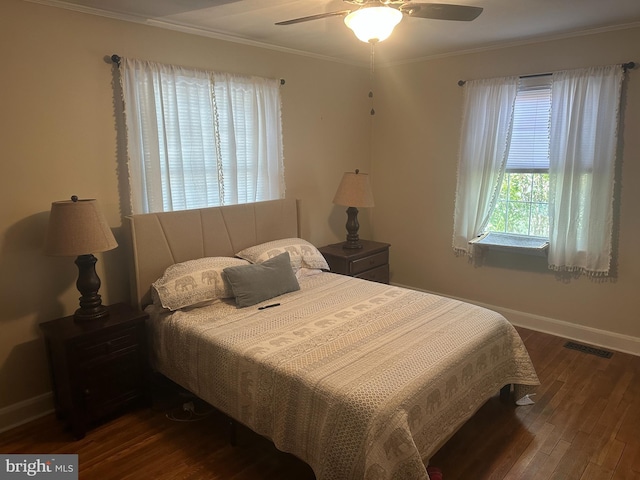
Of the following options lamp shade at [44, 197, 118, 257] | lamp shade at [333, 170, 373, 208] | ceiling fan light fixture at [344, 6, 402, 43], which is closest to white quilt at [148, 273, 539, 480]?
lamp shade at [44, 197, 118, 257]

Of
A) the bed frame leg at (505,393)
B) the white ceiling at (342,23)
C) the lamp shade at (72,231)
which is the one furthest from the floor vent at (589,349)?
the lamp shade at (72,231)

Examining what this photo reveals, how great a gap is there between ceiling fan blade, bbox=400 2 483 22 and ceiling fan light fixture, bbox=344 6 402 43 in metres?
0.10

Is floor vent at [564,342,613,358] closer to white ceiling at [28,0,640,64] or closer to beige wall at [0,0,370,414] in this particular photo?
white ceiling at [28,0,640,64]

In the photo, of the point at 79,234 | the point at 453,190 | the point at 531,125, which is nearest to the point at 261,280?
the point at 79,234

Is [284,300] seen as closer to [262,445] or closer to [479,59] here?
[262,445]

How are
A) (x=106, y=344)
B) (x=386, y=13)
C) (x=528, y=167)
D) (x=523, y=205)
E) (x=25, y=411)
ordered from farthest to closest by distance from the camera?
(x=523, y=205) → (x=528, y=167) → (x=25, y=411) → (x=106, y=344) → (x=386, y=13)

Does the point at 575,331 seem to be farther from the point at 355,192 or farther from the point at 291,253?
the point at 291,253

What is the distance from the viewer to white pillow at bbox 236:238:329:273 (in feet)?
10.8

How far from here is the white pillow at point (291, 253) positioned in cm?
329

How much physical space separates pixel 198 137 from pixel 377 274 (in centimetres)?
206

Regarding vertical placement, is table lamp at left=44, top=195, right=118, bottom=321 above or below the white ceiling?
below

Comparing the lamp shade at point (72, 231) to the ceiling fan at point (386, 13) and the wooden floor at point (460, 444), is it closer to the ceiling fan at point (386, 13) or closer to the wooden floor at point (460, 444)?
the wooden floor at point (460, 444)

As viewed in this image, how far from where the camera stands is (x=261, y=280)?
2.93m

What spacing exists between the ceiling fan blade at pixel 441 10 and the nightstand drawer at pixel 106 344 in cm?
232
